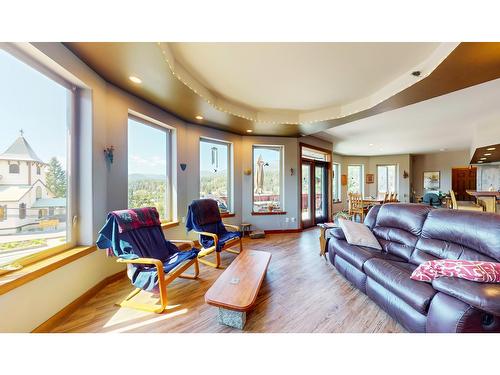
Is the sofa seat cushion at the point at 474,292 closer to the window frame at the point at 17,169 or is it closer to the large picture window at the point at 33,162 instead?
the large picture window at the point at 33,162

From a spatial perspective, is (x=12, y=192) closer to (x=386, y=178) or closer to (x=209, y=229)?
(x=209, y=229)

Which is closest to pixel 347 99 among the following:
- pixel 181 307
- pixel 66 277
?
pixel 181 307

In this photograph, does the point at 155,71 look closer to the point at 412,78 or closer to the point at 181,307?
the point at 181,307

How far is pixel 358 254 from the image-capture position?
228 cm

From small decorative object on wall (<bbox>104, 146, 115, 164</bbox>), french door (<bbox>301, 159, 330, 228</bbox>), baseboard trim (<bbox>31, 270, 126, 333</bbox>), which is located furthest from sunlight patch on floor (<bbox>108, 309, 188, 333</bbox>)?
french door (<bbox>301, 159, 330, 228</bbox>)

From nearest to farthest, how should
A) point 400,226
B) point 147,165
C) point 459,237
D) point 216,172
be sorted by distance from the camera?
point 459,237, point 400,226, point 147,165, point 216,172

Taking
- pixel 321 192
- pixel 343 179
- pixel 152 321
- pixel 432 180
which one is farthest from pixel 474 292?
pixel 432 180

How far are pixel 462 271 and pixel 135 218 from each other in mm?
→ 3049

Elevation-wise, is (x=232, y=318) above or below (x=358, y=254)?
below

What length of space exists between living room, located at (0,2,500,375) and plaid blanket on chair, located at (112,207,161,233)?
22mm

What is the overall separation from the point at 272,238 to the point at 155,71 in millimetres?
3906

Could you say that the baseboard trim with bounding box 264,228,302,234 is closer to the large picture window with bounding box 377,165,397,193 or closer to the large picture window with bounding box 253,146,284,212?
the large picture window with bounding box 253,146,284,212

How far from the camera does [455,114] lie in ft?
12.7
